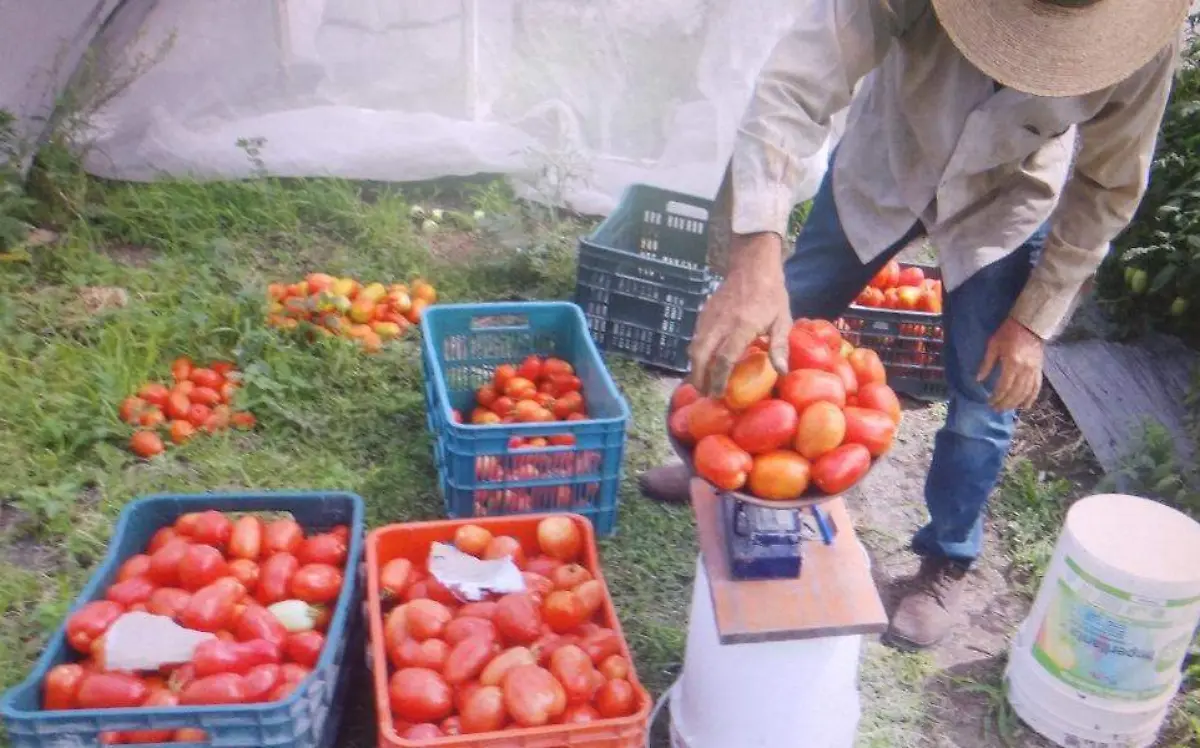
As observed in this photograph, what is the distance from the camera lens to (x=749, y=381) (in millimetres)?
1745

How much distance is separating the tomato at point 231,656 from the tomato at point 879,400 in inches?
50.5

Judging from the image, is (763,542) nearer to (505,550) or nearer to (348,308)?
(505,550)

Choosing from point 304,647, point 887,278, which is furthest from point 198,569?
point 887,278

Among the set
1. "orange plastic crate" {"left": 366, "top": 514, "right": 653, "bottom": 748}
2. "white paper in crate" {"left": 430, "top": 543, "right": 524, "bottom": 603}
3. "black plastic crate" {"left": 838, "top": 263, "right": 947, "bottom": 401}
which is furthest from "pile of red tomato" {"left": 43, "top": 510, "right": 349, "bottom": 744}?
"black plastic crate" {"left": 838, "top": 263, "right": 947, "bottom": 401}

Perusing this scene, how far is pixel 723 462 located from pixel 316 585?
100 cm

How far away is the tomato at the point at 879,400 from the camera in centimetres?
187

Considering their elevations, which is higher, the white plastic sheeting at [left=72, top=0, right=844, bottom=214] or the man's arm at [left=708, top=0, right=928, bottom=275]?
the man's arm at [left=708, top=0, right=928, bottom=275]

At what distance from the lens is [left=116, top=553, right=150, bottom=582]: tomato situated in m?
2.16

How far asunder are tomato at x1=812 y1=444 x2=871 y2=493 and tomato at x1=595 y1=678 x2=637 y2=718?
607mm

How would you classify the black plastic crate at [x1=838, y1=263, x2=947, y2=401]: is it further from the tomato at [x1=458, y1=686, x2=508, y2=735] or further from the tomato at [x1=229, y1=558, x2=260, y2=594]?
the tomato at [x1=229, y1=558, x2=260, y2=594]

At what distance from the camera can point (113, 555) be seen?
85.8 inches

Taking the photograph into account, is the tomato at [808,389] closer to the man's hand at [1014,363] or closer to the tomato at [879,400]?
the tomato at [879,400]

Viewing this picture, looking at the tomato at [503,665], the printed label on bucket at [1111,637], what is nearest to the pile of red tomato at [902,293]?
the printed label on bucket at [1111,637]

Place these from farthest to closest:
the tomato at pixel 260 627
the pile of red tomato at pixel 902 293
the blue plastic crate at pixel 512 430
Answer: the pile of red tomato at pixel 902 293 → the blue plastic crate at pixel 512 430 → the tomato at pixel 260 627
